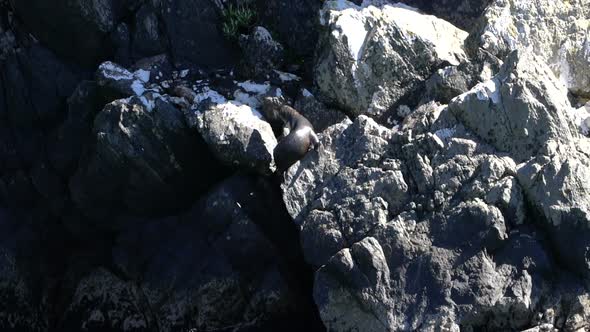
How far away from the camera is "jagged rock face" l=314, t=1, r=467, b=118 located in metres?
15.0

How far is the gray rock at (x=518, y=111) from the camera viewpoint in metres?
12.9

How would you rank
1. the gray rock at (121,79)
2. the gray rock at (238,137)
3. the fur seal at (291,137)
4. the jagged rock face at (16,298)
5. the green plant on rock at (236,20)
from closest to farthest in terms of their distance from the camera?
1. the fur seal at (291,137)
2. the gray rock at (238,137)
3. the gray rock at (121,79)
4. the jagged rock face at (16,298)
5. the green plant on rock at (236,20)

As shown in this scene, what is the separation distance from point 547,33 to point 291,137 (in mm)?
4867

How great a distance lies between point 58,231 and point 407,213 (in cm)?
720

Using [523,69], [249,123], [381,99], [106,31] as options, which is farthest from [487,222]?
[106,31]

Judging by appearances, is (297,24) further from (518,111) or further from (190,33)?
(518,111)

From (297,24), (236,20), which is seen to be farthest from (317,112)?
(236,20)

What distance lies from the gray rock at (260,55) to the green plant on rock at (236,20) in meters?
0.41

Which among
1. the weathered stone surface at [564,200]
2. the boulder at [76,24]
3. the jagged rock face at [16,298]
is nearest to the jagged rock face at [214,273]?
the jagged rock face at [16,298]

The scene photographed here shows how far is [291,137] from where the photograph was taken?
46.8ft

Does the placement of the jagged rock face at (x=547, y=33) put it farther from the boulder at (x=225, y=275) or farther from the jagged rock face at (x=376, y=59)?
the boulder at (x=225, y=275)

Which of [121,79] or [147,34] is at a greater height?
[147,34]

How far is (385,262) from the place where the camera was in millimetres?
12734

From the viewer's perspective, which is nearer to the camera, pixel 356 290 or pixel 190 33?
pixel 356 290
